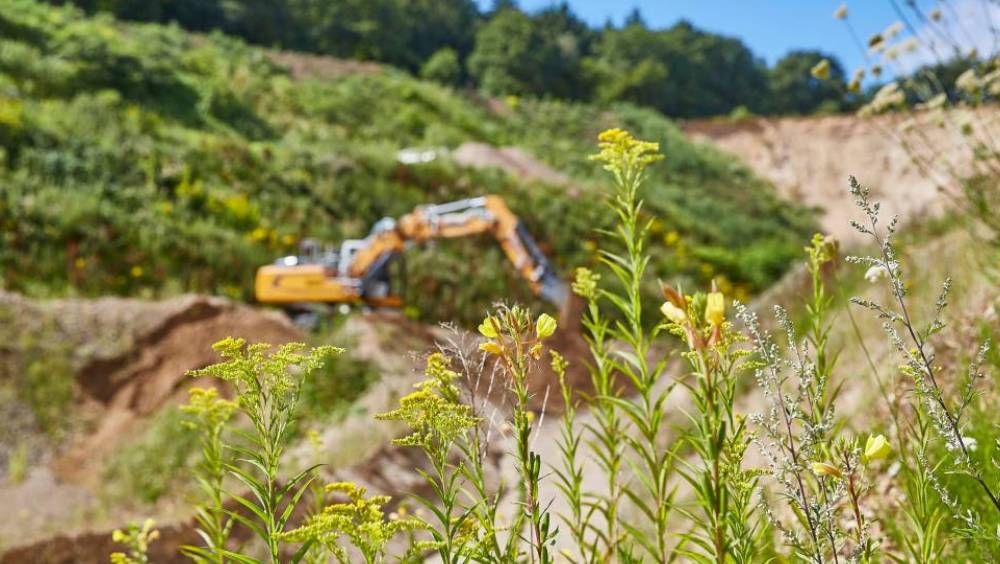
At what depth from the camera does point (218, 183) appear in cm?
1439

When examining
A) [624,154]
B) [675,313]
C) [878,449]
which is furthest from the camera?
[624,154]

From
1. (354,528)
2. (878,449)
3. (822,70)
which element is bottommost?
(354,528)

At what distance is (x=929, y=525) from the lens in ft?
4.51

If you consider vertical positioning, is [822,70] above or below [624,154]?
above

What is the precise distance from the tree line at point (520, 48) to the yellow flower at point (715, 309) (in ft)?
106

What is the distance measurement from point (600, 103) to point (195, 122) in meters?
21.9

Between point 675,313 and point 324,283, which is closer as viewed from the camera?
point 675,313

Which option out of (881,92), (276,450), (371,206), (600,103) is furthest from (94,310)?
(600,103)

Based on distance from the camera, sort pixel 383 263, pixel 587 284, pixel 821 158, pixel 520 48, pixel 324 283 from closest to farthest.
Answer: pixel 587 284 < pixel 383 263 < pixel 324 283 < pixel 821 158 < pixel 520 48

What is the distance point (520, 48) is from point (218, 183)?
26023 millimetres

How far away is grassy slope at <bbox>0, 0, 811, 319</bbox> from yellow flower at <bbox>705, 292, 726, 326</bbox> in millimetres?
8479

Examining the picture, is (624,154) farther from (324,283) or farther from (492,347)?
(324,283)

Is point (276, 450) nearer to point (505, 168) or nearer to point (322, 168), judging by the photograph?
point (322, 168)

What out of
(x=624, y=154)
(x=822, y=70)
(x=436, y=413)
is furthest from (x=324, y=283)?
(x=436, y=413)
